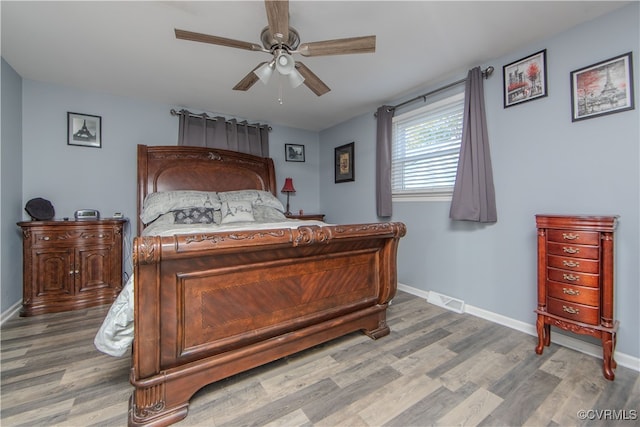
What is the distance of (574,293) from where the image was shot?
1.78 meters

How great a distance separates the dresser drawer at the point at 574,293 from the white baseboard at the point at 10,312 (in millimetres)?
4467

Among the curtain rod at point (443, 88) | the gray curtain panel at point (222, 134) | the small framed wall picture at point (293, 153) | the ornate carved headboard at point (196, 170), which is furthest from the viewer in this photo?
the small framed wall picture at point (293, 153)

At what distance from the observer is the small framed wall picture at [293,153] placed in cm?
454

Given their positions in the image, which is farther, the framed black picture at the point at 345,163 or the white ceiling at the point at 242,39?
the framed black picture at the point at 345,163

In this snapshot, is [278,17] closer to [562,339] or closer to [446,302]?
[446,302]

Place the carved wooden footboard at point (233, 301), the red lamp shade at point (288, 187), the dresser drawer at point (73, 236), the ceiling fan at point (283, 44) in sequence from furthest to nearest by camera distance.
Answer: the red lamp shade at point (288, 187) → the dresser drawer at point (73, 236) → the ceiling fan at point (283, 44) → the carved wooden footboard at point (233, 301)

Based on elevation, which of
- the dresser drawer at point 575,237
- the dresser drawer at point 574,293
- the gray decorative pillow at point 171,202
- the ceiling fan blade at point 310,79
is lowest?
the dresser drawer at point 574,293

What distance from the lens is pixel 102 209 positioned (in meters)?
3.20

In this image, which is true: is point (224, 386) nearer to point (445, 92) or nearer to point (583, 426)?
point (583, 426)

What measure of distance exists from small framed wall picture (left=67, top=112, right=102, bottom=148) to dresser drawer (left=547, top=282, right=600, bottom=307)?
15.2 ft

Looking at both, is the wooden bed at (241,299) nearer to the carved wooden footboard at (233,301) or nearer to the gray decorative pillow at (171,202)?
the carved wooden footboard at (233,301)

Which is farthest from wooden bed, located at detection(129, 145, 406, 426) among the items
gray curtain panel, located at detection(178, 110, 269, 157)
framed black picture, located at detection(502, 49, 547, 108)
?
gray curtain panel, located at detection(178, 110, 269, 157)

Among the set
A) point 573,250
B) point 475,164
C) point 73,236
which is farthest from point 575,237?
point 73,236

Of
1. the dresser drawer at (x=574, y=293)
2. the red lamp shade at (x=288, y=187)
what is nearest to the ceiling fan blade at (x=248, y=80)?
the red lamp shade at (x=288, y=187)
